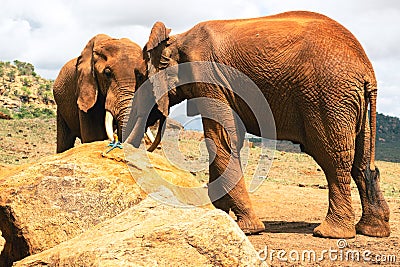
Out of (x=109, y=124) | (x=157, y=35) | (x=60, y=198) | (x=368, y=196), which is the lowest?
(x=368, y=196)

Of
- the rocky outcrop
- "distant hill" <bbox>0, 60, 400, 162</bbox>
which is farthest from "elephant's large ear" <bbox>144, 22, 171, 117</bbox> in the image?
"distant hill" <bbox>0, 60, 400, 162</bbox>

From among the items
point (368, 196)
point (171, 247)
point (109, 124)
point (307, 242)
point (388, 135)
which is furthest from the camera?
point (388, 135)

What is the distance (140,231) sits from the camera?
11.9ft

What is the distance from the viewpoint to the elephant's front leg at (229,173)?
23.2ft

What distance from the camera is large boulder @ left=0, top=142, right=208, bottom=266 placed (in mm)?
4754

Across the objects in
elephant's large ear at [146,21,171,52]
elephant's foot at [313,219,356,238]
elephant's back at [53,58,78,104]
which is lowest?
elephant's foot at [313,219,356,238]

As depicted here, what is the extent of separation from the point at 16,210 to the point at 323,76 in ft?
11.9

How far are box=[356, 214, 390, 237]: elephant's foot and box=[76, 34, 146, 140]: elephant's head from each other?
11.8 feet

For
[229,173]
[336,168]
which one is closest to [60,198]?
[229,173]

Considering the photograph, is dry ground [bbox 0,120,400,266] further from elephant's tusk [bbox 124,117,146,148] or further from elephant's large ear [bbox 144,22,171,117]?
elephant's large ear [bbox 144,22,171,117]

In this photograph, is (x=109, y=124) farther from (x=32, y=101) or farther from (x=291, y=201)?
(x=32, y=101)

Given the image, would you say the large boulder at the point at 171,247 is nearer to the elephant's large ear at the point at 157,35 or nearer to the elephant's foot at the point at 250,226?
the elephant's foot at the point at 250,226

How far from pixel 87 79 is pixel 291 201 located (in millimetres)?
4135

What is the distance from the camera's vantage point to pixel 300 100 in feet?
22.4
